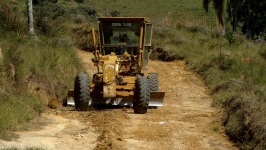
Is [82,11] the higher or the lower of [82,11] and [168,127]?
the higher

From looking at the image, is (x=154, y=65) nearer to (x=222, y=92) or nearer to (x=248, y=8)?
(x=222, y=92)

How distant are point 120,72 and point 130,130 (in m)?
3.36

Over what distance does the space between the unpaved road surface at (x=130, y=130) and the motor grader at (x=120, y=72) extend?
0.97ft

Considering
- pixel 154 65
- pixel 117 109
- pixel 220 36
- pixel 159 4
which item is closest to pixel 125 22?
pixel 117 109

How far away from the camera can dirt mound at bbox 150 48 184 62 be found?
925 inches

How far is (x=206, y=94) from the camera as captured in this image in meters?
16.1

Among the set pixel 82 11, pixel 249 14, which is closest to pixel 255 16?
pixel 249 14

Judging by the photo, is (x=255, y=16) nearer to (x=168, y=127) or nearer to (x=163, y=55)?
(x=163, y=55)

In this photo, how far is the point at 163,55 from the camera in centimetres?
2434

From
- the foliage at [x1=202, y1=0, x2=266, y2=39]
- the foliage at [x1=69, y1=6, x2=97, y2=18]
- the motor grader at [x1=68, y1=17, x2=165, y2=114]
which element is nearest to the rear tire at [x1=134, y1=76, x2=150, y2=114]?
the motor grader at [x1=68, y1=17, x2=165, y2=114]

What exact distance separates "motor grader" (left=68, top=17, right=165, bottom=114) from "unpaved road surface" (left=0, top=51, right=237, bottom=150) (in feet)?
0.97

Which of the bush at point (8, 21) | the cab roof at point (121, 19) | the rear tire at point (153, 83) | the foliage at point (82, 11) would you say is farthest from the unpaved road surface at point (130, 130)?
the foliage at point (82, 11)

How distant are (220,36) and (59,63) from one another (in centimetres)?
1411

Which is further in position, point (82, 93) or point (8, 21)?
point (8, 21)
